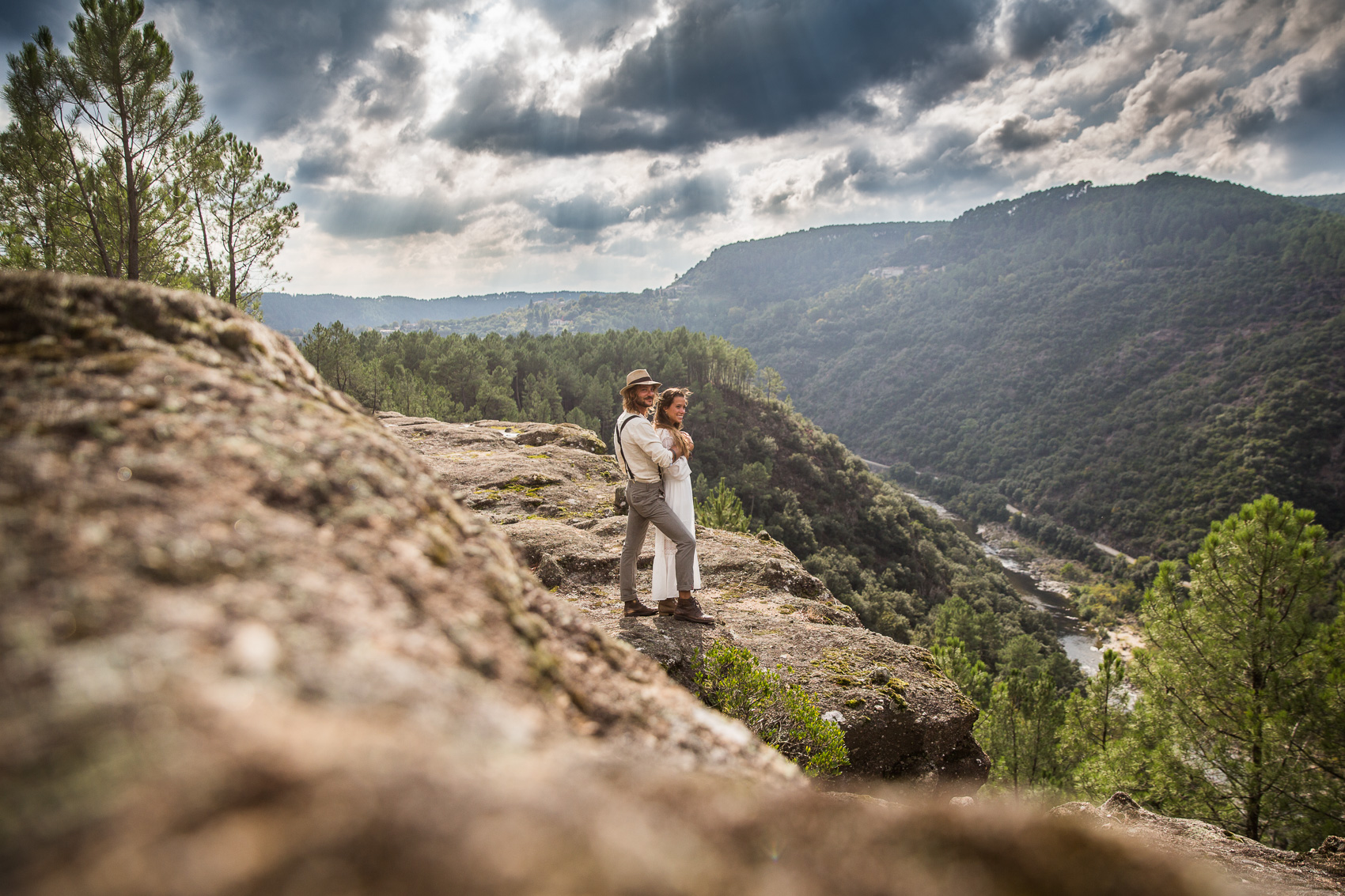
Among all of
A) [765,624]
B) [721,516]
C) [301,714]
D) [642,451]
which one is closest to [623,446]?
[642,451]

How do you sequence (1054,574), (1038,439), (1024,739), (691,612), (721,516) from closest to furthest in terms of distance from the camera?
(691,612) < (721,516) < (1024,739) < (1054,574) < (1038,439)

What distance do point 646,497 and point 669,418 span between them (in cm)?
84

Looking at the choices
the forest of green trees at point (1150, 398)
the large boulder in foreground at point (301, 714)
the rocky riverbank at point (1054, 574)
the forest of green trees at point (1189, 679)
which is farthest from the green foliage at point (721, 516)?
the forest of green trees at point (1150, 398)

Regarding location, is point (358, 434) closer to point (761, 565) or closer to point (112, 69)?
point (761, 565)

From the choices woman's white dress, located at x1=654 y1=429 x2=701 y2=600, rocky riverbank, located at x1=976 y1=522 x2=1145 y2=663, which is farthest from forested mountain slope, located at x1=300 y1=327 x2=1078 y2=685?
woman's white dress, located at x1=654 y1=429 x2=701 y2=600

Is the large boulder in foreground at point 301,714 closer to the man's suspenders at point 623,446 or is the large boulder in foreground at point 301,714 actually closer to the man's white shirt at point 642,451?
the man's white shirt at point 642,451

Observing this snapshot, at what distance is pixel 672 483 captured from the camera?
585cm

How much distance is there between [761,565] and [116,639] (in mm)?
8109

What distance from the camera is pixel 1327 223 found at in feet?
516

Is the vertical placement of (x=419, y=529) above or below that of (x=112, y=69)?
below

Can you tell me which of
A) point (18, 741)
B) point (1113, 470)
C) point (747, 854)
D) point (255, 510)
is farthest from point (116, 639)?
point (1113, 470)

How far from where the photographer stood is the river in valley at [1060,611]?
5881 centimetres

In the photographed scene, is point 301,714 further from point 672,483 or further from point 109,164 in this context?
point 109,164

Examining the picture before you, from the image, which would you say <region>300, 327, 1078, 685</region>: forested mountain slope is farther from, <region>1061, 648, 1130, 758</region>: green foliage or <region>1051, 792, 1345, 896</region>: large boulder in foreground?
<region>1051, 792, 1345, 896</region>: large boulder in foreground
